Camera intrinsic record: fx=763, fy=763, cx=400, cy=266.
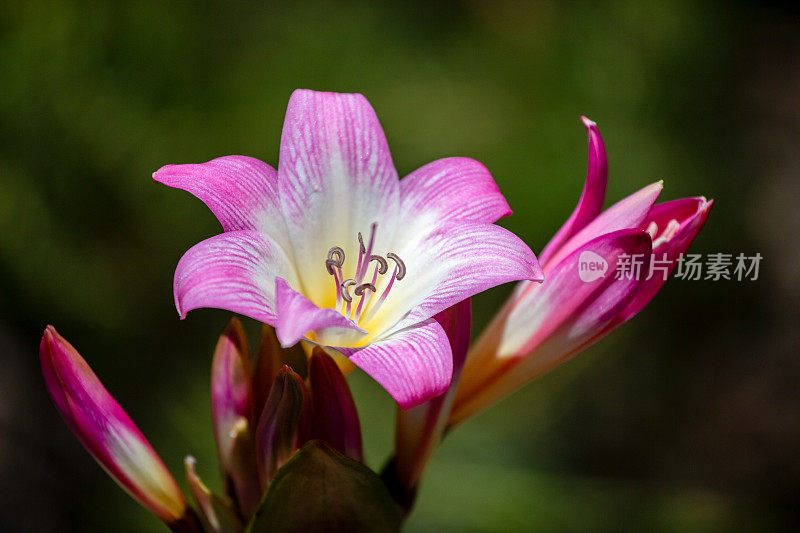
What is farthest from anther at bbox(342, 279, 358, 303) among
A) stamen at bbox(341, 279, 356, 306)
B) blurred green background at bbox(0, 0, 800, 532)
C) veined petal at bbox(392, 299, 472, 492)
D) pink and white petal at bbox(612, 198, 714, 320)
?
blurred green background at bbox(0, 0, 800, 532)

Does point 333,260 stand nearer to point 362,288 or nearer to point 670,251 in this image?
point 362,288

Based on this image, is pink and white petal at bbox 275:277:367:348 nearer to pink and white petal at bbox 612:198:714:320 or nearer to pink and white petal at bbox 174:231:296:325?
pink and white petal at bbox 174:231:296:325

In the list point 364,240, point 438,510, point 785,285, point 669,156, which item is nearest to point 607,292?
point 364,240

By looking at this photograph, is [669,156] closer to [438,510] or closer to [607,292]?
[438,510]

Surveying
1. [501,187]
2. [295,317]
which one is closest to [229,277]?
[295,317]

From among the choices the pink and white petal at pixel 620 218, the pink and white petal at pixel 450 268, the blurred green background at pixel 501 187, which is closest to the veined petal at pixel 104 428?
the pink and white petal at pixel 450 268

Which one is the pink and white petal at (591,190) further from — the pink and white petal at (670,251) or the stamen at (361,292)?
the stamen at (361,292)
